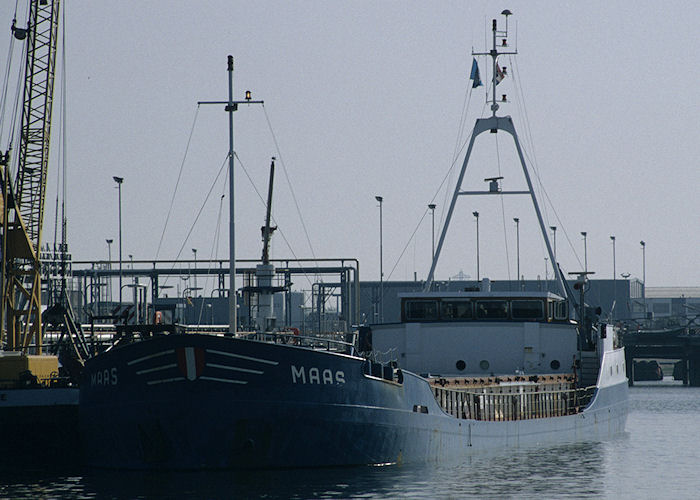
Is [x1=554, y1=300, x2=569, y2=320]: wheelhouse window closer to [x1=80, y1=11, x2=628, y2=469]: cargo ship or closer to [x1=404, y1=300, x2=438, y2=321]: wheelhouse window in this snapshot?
[x1=404, y1=300, x2=438, y2=321]: wheelhouse window

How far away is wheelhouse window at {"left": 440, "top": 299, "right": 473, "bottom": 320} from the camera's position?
4947cm

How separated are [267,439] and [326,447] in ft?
6.14

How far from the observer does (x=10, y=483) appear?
1406 inches

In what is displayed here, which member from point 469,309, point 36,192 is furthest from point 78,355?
point 469,309

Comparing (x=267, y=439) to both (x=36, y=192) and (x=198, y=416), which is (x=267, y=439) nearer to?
(x=198, y=416)

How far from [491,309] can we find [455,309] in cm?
153

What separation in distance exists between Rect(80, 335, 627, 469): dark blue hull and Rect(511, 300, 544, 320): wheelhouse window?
1412cm

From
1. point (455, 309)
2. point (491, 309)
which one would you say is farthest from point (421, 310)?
point (491, 309)

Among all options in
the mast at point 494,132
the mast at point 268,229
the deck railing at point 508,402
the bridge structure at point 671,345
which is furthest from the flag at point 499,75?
the bridge structure at point 671,345

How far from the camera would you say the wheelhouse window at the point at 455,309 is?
1948 inches

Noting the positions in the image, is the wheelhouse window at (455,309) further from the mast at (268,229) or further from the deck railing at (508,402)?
the mast at (268,229)

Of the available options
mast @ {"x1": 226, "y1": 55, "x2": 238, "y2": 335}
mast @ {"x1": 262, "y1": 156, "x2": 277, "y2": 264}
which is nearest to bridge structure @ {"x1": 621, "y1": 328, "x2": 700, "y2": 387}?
mast @ {"x1": 262, "y1": 156, "x2": 277, "y2": 264}

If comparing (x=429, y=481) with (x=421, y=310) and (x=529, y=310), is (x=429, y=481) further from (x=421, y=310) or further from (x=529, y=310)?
(x=529, y=310)

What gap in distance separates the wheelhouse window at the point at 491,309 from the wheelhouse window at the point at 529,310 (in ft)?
1.43
